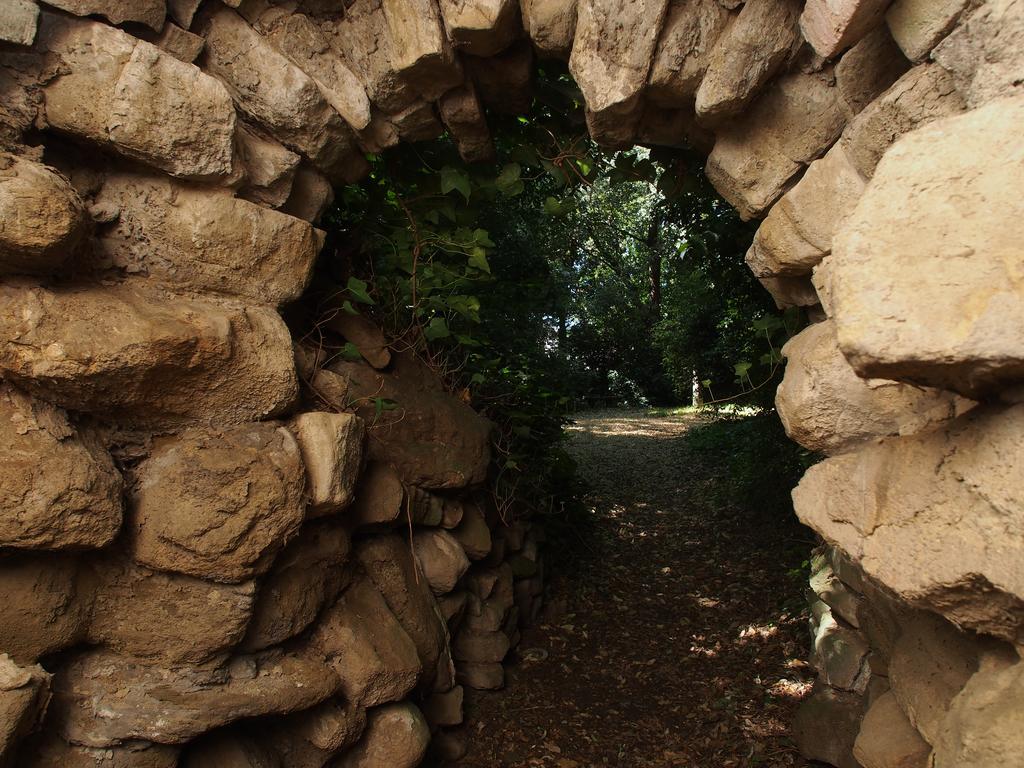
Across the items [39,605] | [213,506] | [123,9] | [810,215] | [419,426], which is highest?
[123,9]

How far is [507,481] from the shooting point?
402 centimetres

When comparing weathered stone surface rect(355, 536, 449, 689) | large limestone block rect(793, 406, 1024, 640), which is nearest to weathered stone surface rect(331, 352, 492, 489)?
weathered stone surface rect(355, 536, 449, 689)

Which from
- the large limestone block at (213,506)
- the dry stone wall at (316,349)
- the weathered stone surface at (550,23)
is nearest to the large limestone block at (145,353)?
the dry stone wall at (316,349)

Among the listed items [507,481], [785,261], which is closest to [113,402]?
[785,261]

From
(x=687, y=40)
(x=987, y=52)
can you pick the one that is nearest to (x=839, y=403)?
(x=987, y=52)

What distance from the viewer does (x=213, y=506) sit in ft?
6.21

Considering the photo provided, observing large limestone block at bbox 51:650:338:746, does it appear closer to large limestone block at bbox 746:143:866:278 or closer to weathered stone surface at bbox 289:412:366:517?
weathered stone surface at bbox 289:412:366:517

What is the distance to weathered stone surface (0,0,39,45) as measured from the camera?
177 cm

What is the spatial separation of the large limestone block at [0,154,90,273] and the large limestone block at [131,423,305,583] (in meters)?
0.58

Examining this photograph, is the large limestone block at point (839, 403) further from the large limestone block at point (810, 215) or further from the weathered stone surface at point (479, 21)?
the weathered stone surface at point (479, 21)

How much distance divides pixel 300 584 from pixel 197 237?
3.66ft

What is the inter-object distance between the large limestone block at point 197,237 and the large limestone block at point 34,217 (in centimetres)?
29

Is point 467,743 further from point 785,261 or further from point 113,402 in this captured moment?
point 785,261

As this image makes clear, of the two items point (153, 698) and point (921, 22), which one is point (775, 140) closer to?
point (921, 22)
